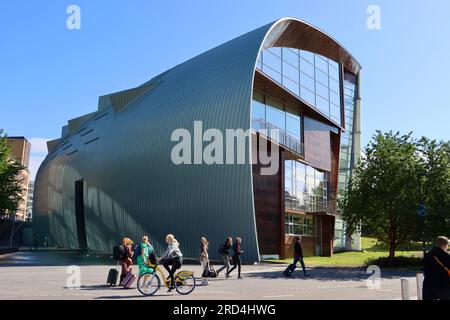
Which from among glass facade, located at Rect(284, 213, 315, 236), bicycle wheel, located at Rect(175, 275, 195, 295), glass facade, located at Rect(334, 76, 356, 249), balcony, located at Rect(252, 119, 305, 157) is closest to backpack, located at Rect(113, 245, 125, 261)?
bicycle wheel, located at Rect(175, 275, 195, 295)

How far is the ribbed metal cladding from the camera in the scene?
1048 inches

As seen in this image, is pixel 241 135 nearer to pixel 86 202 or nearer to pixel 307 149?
pixel 307 149

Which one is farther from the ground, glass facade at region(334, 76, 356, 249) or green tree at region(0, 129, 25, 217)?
glass facade at region(334, 76, 356, 249)

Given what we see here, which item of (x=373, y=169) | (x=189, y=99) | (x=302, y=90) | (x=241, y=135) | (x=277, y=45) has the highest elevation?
(x=277, y=45)

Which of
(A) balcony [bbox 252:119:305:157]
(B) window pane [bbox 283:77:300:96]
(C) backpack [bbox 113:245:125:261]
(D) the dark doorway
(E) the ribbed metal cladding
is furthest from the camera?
(D) the dark doorway

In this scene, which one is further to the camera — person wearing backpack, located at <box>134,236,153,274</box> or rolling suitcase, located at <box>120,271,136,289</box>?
rolling suitcase, located at <box>120,271,136,289</box>

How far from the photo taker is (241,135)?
26.5 m

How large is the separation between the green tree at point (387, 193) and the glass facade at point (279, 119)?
8.62 m

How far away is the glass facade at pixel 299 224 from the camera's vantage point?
33.7 m

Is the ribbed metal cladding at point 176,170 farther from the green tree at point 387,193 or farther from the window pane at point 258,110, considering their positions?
the green tree at point 387,193

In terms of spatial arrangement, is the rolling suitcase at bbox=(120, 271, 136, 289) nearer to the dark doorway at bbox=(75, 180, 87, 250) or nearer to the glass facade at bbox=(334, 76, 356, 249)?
the dark doorway at bbox=(75, 180, 87, 250)

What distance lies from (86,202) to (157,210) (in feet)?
47.5

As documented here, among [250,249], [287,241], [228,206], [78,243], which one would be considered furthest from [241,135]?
[78,243]

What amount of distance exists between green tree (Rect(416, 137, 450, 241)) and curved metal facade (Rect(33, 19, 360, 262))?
8866 millimetres
